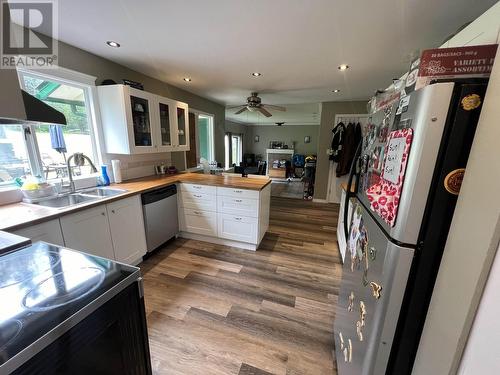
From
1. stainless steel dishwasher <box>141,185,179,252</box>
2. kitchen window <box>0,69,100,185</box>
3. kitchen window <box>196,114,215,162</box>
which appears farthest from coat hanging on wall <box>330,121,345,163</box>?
kitchen window <box>0,69,100,185</box>

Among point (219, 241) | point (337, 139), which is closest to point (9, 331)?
point (219, 241)

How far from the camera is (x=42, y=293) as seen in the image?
2.29ft

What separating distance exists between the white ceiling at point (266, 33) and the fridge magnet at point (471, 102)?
1249mm

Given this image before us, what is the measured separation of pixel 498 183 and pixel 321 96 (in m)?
4.11

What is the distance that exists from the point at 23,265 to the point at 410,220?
4.97 ft

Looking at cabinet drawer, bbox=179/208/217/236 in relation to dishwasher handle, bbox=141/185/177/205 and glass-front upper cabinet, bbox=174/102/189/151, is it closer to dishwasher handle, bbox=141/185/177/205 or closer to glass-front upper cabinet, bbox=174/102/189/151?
dishwasher handle, bbox=141/185/177/205

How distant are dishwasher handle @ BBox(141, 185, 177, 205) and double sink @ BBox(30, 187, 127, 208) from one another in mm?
232

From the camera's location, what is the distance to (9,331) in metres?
0.56

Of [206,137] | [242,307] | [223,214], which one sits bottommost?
[242,307]

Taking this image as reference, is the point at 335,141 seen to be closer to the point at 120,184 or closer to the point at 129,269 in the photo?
the point at 120,184

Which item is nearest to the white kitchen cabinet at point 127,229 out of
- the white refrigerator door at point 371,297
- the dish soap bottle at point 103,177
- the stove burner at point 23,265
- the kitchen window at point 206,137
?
the dish soap bottle at point 103,177

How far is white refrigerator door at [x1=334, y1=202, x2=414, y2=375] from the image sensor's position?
28.0 inches

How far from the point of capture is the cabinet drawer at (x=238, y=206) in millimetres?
2551

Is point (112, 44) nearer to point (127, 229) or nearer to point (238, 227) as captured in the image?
point (127, 229)
